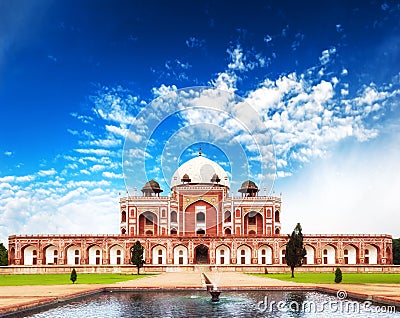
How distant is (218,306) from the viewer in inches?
741

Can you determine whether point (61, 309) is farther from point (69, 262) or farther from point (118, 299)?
point (69, 262)

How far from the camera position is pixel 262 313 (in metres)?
17.3

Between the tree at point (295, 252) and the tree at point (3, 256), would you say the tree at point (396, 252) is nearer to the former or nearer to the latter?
the tree at point (295, 252)

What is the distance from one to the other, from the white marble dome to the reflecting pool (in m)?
44.0

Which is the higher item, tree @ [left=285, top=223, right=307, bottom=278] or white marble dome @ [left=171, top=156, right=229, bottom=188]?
white marble dome @ [left=171, top=156, right=229, bottom=188]

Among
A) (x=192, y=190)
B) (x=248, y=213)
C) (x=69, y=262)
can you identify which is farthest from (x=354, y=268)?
(x=69, y=262)

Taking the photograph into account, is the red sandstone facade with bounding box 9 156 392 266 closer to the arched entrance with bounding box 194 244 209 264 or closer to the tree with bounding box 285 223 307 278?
the arched entrance with bounding box 194 244 209 264

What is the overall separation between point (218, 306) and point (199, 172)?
49.0 m

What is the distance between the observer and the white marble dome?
67.2 m

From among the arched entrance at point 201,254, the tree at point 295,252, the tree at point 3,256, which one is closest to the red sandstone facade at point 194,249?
the arched entrance at point 201,254

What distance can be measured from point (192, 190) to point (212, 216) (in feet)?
13.0

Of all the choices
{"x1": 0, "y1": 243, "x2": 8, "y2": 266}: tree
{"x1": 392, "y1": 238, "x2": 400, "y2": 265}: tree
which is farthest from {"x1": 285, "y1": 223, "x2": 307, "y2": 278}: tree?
{"x1": 0, "y1": 243, "x2": 8, "y2": 266}: tree

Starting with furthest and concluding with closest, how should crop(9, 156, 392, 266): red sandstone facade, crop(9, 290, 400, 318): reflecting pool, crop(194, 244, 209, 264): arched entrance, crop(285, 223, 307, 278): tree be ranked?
crop(194, 244, 209, 264): arched entrance
crop(9, 156, 392, 266): red sandstone facade
crop(285, 223, 307, 278): tree
crop(9, 290, 400, 318): reflecting pool

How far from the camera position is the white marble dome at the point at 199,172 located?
67.2 metres
